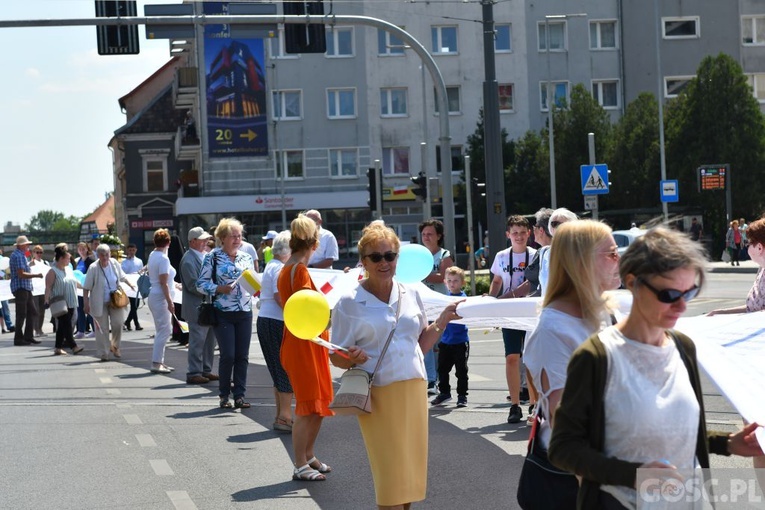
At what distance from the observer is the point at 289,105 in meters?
65.9

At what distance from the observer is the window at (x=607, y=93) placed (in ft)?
229

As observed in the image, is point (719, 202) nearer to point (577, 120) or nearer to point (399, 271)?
point (577, 120)

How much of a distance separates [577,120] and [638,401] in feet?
197

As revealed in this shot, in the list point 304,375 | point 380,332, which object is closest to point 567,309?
point 380,332

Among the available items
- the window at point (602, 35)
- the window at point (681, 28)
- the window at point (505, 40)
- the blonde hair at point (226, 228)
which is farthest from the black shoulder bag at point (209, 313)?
the window at point (681, 28)

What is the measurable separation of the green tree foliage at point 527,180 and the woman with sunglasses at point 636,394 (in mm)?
61406

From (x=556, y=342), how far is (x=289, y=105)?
205ft

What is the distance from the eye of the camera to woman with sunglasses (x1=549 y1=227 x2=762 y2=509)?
3471mm

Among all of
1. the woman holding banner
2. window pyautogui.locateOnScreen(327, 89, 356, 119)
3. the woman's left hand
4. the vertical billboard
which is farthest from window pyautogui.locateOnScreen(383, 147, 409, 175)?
the woman's left hand

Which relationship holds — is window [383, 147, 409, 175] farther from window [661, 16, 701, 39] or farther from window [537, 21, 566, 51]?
window [661, 16, 701, 39]

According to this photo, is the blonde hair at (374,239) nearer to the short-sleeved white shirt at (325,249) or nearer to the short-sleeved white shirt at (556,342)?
the short-sleeved white shirt at (556,342)

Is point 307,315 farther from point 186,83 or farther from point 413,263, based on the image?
point 186,83

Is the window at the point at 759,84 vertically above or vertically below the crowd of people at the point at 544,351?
above

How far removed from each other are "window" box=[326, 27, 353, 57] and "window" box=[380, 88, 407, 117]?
2952 millimetres
